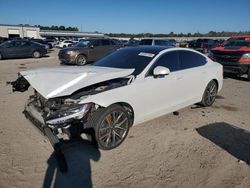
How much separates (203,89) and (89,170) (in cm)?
369

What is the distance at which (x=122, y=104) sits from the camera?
420 centimetres

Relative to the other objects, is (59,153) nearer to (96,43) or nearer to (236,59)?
(236,59)

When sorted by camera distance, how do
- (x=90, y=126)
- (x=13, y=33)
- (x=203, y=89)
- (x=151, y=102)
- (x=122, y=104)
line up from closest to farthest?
(x=90, y=126), (x=122, y=104), (x=151, y=102), (x=203, y=89), (x=13, y=33)

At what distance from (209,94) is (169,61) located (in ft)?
6.05

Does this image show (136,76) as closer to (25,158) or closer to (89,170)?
(89,170)

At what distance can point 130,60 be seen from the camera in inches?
200

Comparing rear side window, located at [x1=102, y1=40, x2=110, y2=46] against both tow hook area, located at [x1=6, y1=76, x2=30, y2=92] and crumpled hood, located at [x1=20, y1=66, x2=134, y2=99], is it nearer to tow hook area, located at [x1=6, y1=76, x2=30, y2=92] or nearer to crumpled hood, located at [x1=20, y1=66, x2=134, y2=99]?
tow hook area, located at [x1=6, y1=76, x2=30, y2=92]

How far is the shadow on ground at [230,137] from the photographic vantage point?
160 inches

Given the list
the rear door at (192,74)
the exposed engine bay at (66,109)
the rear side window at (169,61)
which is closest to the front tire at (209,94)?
the rear door at (192,74)

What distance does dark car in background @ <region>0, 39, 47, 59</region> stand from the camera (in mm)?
18750

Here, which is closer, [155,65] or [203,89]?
[155,65]

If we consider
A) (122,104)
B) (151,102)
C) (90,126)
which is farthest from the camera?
(151,102)

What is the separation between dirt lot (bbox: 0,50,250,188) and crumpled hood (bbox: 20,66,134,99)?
3.47ft

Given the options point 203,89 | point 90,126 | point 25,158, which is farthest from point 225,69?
point 25,158
